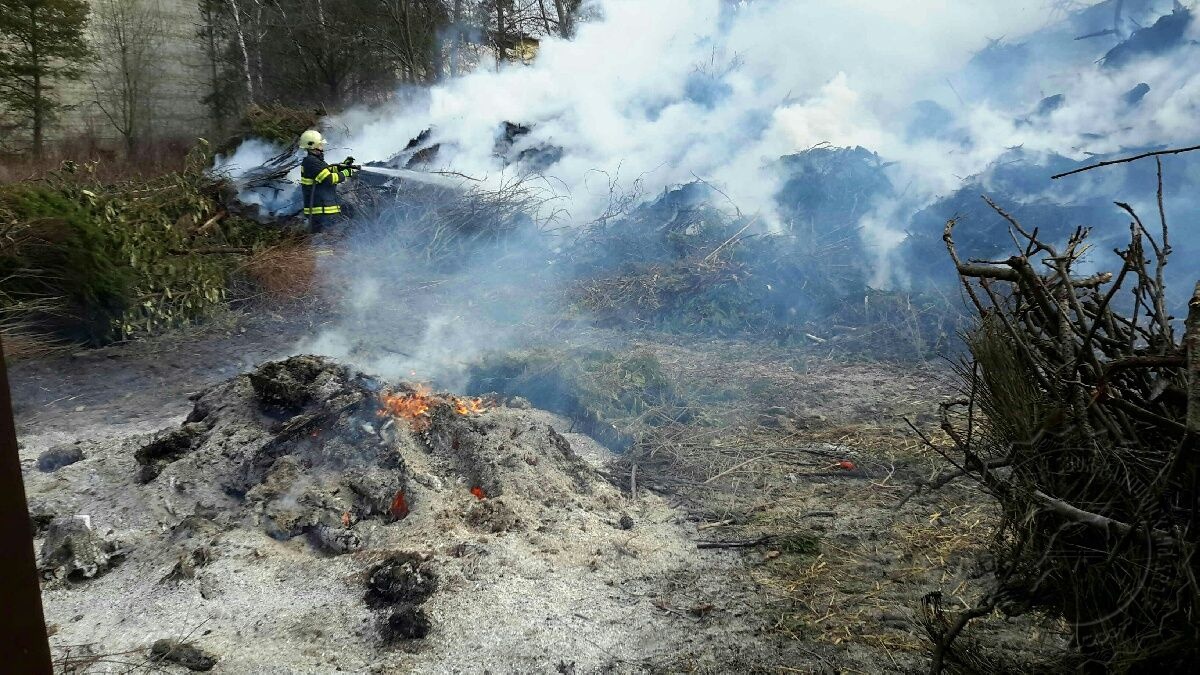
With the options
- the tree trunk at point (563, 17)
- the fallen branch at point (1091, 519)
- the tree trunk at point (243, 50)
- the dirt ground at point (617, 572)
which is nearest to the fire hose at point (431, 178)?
the dirt ground at point (617, 572)

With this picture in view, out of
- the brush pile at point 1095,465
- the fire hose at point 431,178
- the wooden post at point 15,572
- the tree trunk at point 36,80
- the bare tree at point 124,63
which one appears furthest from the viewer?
the bare tree at point 124,63

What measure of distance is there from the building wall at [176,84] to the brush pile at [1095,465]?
21382 millimetres

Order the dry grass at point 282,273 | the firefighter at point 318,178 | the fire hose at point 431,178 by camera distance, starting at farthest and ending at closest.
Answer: the fire hose at point 431,178 < the firefighter at point 318,178 < the dry grass at point 282,273

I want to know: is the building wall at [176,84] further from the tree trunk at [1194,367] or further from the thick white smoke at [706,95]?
the tree trunk at [1194,367]

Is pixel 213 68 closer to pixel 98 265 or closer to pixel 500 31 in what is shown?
pixel 500 31

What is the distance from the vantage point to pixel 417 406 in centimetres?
531

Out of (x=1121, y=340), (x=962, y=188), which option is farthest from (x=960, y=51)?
(x=1121, y=340)

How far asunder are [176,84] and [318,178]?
41.6 ft

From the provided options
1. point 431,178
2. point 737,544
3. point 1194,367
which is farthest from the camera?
point 431,178

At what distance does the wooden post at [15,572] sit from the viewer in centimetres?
117

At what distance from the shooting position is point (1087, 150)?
11.7m

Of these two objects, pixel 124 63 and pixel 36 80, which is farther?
pixel 124 63

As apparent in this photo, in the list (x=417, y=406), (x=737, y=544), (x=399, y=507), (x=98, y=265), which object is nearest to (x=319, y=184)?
(x=98, y=265)

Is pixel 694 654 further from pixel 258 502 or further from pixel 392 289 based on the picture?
pixel 392 289
